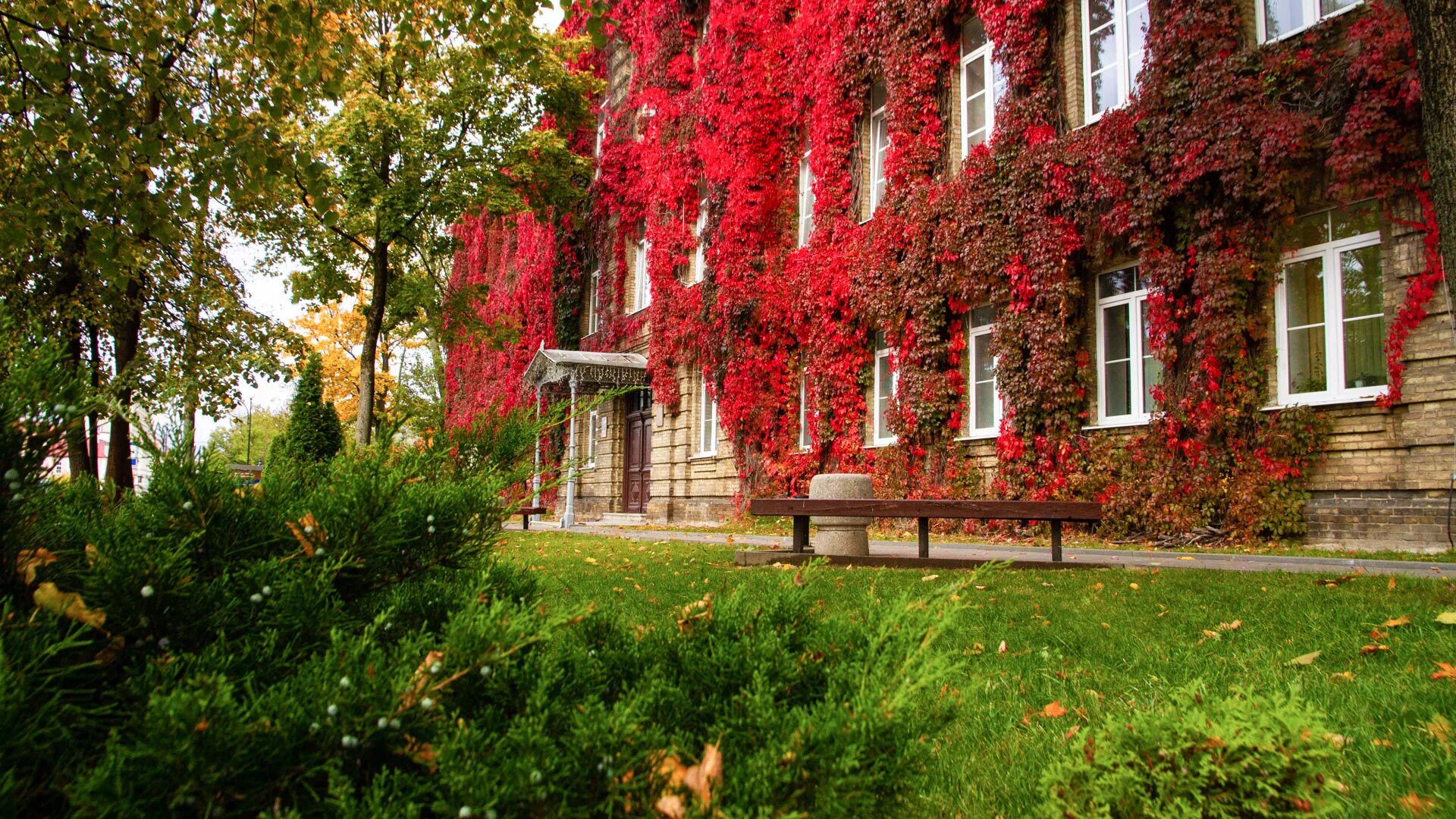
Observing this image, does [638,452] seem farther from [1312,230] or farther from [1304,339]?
[1312,230]

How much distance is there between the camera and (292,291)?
848 inches

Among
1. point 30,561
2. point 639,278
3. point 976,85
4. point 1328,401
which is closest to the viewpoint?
point 30,561

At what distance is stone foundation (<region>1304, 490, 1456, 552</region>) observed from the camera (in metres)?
8.69

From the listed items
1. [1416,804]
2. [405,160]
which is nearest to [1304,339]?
[1416,804]

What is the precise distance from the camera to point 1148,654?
4488 mm

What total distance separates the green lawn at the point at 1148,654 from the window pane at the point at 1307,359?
12.4 feet

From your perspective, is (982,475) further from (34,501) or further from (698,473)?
(34,501)

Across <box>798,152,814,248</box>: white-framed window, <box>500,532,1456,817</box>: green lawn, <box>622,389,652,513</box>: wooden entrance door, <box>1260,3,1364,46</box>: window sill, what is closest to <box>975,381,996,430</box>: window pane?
<box>798,152,814,248</box>: white-framed window

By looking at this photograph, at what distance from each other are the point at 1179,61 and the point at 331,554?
11.5 meters

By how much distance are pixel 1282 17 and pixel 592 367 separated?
15.7 m

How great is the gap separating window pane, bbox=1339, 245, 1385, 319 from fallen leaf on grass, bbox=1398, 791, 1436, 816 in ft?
27.1

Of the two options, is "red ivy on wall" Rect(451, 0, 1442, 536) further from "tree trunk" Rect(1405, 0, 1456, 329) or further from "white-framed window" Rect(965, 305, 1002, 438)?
"tree trunk" Rect(1405, 0, 1456, 329)

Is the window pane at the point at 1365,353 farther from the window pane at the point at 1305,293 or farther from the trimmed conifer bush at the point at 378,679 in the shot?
the trimmed conifer bush at the point at 378,679

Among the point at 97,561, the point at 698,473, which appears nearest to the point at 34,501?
the point at 97,561
